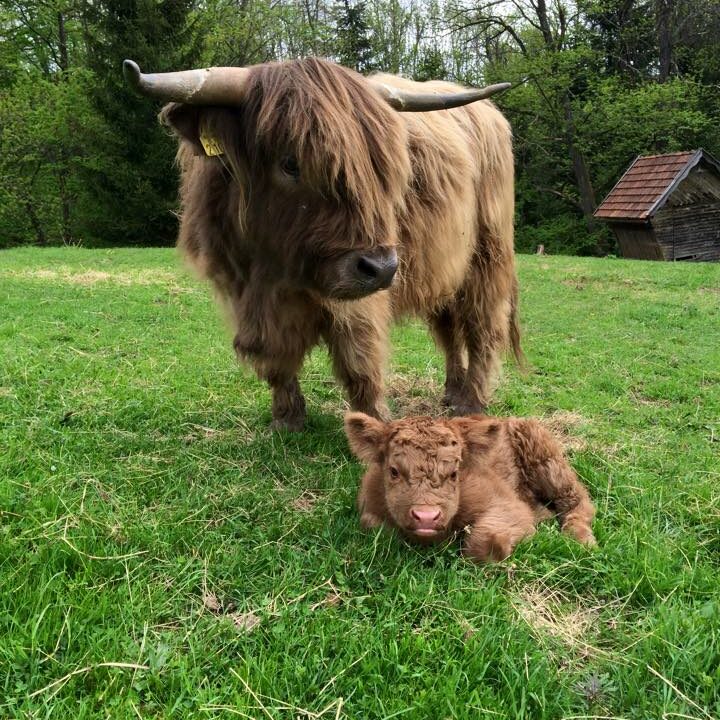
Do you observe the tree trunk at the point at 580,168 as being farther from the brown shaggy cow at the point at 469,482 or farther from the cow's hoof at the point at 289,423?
the brown shaggy cow at the point at 469,482

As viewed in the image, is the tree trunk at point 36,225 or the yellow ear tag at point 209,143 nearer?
the yellow ear tag at point 209,143

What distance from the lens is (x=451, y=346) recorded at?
519cm

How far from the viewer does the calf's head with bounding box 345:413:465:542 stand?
8.05 ft

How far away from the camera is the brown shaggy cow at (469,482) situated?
8.30ft

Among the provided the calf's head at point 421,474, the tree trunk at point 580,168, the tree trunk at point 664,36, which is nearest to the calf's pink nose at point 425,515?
the calf's head at point 421,474

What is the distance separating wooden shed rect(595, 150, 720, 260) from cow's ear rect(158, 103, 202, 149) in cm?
1900

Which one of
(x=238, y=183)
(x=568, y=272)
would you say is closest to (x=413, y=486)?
(x=238, y=183)

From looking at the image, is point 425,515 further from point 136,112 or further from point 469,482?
point 136,112

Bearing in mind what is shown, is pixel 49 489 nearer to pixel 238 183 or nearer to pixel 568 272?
pixel 238 183

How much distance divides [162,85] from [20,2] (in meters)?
31.7

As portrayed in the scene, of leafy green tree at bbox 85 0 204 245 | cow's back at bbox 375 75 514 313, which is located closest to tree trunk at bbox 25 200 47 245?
leafy green tree at bbox 85 0 204 245

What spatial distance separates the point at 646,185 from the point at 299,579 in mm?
21288

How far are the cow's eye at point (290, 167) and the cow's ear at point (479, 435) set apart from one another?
1.36 m

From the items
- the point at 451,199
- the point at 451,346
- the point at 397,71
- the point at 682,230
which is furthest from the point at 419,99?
the point at 397,71
